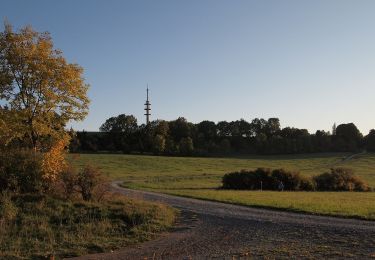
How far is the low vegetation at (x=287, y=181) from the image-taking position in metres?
51.2

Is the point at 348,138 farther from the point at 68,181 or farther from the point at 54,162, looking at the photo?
the point at 54,162

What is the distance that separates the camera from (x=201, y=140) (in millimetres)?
137500

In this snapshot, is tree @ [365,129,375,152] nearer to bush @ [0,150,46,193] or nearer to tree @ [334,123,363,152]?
tree @ [334,123,363,152]

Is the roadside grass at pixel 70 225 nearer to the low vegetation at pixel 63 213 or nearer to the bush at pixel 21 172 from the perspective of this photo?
the low vegetation at pixel 63 213

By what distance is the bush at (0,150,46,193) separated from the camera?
2272cm

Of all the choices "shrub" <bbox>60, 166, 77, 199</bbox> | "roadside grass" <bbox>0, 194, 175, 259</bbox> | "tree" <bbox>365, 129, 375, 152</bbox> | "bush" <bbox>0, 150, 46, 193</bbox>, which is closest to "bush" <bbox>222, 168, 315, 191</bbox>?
"roadside grass" <bbox>0, 194, 175, 259</bbox>

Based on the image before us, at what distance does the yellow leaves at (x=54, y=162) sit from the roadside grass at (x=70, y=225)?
3.82ft

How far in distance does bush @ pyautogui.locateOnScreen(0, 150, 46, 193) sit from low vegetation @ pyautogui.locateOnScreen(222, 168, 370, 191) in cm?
2955


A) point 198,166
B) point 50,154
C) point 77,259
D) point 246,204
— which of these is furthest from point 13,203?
point 198,166

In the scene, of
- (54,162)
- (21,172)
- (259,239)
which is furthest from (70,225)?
(259,239)

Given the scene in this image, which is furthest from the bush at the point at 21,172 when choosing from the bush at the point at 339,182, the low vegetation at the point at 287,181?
the bush at the point at 339,182

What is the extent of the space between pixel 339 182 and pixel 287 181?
244 inches

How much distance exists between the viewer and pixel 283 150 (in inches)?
5089

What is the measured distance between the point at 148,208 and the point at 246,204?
25.4ft
